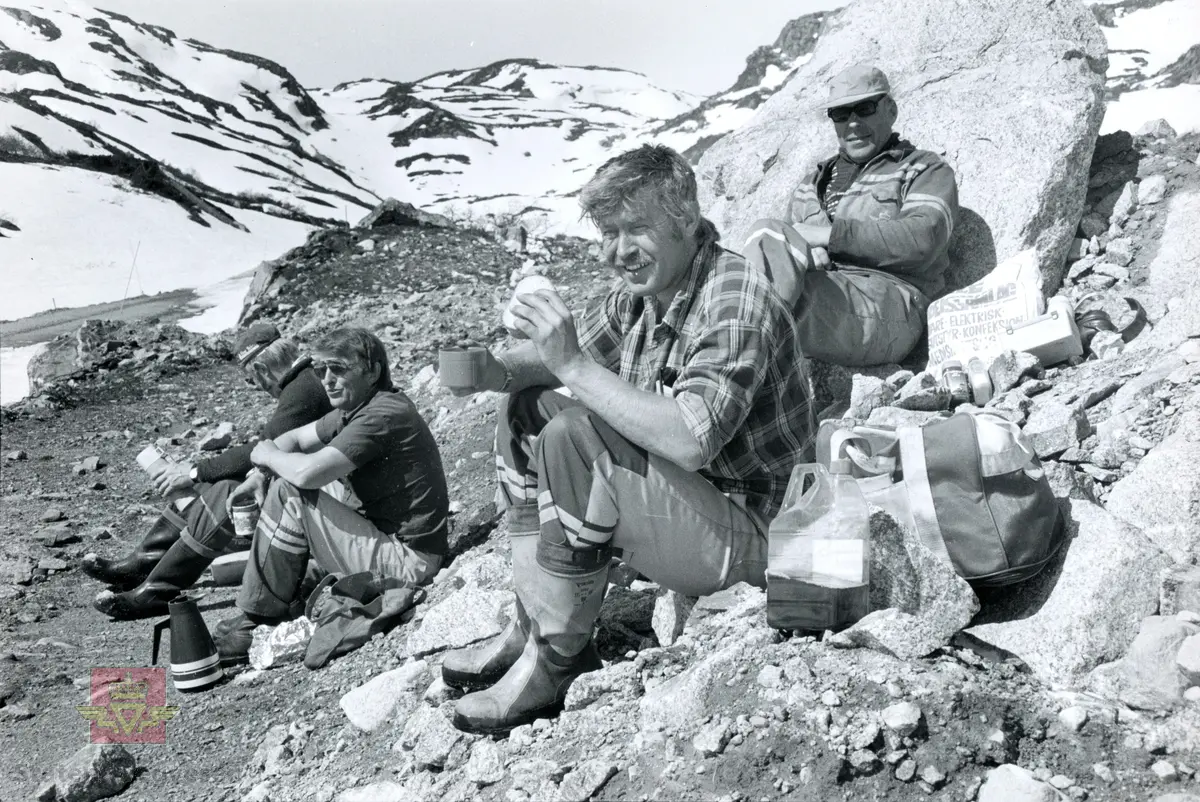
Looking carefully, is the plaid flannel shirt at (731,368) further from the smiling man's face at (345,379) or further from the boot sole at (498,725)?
the smiling man's face at (345,379)

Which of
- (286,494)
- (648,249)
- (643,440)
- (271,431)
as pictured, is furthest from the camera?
(271,431)

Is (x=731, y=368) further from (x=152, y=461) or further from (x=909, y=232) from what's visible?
(x=152, y=461)

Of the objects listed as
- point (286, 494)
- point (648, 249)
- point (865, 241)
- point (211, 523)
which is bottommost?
point (211, 523)

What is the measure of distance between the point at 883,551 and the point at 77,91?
279 inches

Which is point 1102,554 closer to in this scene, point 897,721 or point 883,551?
point 883,551

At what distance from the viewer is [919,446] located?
2.22m

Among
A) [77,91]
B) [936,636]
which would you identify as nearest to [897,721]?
[936,636]

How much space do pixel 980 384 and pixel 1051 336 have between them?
0.35 m

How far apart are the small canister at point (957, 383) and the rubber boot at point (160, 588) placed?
10.5 ft

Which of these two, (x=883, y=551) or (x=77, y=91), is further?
(x=77, y=91)

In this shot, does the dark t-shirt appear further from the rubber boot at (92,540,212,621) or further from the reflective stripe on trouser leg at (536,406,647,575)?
the reflective stripe on trouser leg at (536,406,647,575)

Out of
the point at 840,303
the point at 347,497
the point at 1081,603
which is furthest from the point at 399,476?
the point at 1081,603

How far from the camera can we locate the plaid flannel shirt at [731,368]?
2145mm

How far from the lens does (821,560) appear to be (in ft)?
7.07
